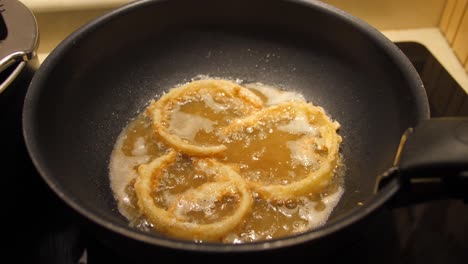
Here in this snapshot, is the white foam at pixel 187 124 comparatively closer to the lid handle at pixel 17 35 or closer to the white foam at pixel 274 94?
the white foam at pixel 274 94

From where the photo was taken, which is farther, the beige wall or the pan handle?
the beige wall

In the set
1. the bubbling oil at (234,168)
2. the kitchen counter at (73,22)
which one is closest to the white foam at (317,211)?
the bubbling oil at (234,168)

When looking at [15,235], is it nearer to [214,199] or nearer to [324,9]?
[214,199]

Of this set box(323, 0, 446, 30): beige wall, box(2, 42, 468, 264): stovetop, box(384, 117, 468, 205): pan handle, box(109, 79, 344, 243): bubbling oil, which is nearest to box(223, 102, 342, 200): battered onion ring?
box(109, 79, 344, 243): bubbling oil

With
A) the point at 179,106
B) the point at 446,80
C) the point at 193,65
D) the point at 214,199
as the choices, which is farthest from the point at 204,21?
the point at 446,80

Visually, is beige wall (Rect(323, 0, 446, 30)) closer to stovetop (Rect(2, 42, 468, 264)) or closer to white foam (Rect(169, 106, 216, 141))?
white foam (Rect(169, 106, 216, 141))

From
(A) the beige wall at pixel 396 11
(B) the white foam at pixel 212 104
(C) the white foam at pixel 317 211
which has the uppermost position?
(A) the beige wall at pixel 396 11

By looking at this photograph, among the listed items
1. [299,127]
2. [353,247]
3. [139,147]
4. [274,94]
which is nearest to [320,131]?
[299,127]
